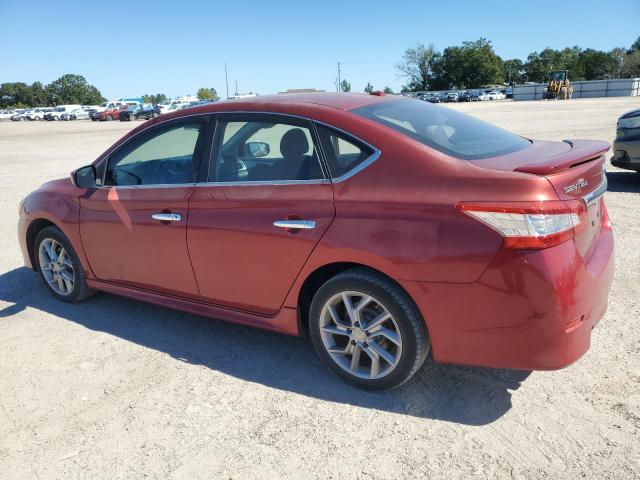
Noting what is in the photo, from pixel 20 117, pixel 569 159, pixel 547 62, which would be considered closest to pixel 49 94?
pixel 20 117

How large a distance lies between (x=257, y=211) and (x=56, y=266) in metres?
2.43

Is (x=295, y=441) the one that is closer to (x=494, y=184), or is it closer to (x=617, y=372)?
(x=494, y=184)

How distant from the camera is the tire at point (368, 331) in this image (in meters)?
2.83

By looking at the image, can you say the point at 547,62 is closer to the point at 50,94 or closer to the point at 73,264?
the point at 50,94

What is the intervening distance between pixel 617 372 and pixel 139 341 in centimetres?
320

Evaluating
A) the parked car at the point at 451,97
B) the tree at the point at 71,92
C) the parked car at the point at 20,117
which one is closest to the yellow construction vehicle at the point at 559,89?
the parked car at the point at 451,97

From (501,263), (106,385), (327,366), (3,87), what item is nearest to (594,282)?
(501,263)

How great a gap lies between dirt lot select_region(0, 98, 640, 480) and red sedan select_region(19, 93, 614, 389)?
0.30 meters

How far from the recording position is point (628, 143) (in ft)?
26.1

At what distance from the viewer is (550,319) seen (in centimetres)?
249

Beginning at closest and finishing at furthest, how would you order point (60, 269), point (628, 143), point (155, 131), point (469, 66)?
point (155, 131), point (60, 269), point (628, 143), point (469, 66)

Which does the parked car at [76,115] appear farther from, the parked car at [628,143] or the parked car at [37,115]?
the parked car at [628,143]

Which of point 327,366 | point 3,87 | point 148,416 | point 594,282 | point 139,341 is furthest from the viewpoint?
point 3,87

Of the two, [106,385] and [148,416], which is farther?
[106,385]
